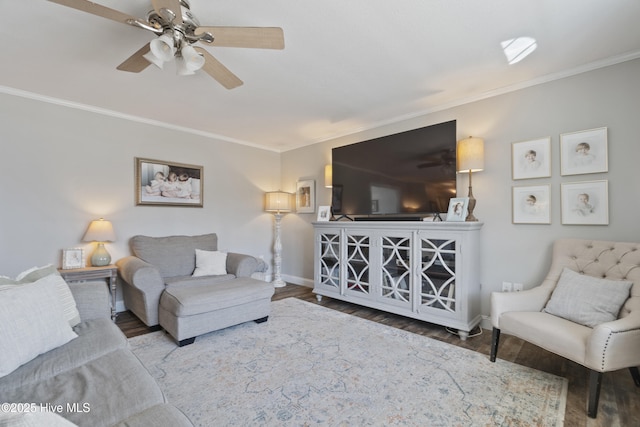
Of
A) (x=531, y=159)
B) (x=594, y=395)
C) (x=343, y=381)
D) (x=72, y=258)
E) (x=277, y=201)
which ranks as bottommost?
A: (x=343, y=381)

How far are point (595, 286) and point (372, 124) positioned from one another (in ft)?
8.79

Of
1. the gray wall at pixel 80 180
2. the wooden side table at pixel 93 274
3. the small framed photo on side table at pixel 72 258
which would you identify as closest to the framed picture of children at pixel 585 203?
the gray wall at pixel 80 180

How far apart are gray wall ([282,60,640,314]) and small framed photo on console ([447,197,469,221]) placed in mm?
287

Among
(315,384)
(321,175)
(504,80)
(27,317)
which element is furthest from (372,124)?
(27,317)

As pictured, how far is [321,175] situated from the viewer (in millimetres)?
4340

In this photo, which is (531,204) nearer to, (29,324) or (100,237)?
(29,324)

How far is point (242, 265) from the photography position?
331cm

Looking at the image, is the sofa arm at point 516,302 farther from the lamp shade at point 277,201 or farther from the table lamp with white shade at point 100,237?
the table lamp with white shade at point 100,237

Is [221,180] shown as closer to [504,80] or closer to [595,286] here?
[504,80]
